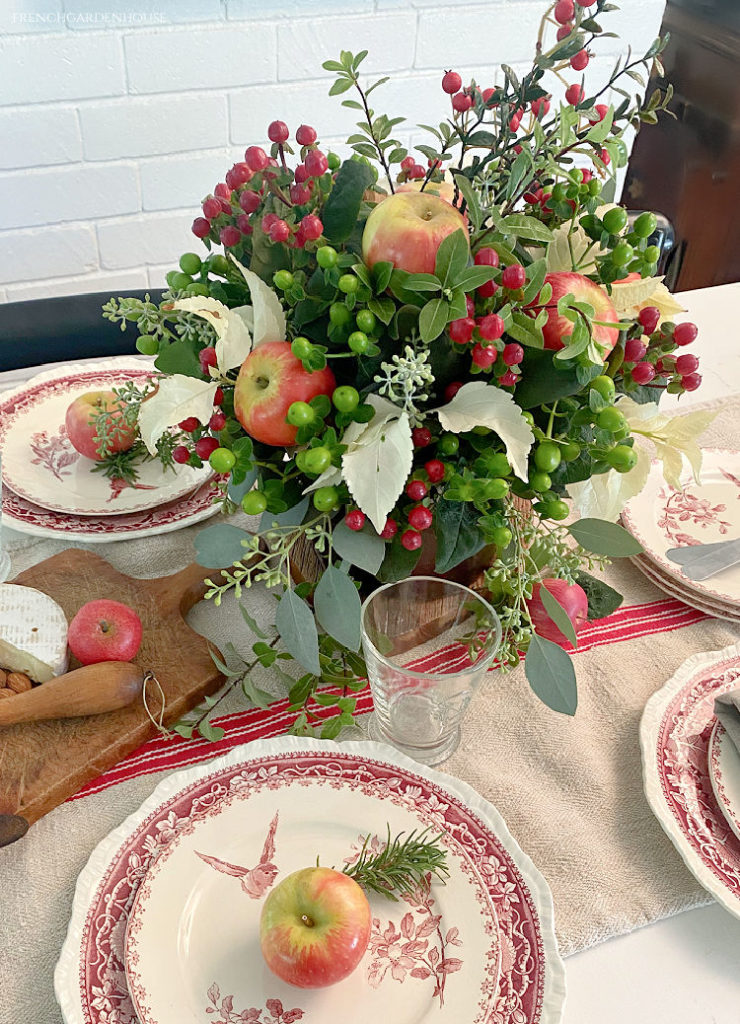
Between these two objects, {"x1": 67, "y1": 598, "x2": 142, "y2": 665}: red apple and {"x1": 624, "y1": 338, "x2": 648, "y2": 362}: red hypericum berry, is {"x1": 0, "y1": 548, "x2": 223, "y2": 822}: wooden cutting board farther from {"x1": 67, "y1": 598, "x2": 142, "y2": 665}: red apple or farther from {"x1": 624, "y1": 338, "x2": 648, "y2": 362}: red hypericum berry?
{"x1": 624, "y1": 338, "x2": 648, "y2": 362}: red hypericum berry

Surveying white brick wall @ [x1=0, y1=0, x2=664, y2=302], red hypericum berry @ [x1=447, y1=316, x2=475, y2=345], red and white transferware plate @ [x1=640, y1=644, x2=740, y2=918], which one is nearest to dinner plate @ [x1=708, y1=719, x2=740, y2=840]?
red and white transferware plate @ [x1=640, y1=644, x2=740, y2=918]

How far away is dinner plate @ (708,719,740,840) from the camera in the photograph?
25.6 inches

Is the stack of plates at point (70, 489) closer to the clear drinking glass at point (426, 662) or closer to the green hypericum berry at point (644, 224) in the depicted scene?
the clear drinking glass at point (426, 662)

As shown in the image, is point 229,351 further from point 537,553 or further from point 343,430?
point 537,553

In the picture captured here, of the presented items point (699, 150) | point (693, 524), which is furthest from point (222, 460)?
point (699, 150)

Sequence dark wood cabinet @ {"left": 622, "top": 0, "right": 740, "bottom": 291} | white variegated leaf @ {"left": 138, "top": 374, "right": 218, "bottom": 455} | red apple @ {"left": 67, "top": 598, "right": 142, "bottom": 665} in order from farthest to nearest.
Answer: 1. dark wood cabinet @ {"left": 622, "top": 0, "right": 740, "bottom": 291}
2. red apple @ {"left": 67, "top": 598, "right": 142, "bottom": 665}
3. white variegated leaf @ {"left": 138, "top": 374, "right": 218, "bottom": 455}

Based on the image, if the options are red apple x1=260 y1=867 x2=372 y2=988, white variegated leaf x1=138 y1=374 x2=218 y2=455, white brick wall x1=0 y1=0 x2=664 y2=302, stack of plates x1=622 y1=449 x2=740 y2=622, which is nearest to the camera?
red apple x1=260 y1=867 x2=372 y2=988

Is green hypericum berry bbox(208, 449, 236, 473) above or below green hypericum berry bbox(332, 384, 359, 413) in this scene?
below

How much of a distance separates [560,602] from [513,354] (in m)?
0.26

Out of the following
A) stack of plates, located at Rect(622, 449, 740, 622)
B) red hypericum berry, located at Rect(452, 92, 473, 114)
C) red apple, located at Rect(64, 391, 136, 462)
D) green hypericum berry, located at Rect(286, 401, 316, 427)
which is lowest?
stack of plates, located at Rect(622, 449, 740, 622)

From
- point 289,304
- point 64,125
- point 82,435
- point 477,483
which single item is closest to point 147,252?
point 64,125

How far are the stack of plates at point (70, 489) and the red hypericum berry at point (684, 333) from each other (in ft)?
1.54

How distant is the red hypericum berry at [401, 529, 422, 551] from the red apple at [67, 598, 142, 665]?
25cm

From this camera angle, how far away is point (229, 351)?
62 cm
